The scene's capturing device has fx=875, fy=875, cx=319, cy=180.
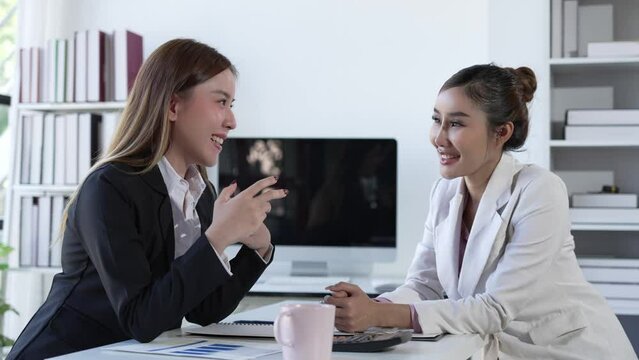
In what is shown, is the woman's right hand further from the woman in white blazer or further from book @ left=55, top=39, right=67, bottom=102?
book @ left=55, top=39, right=67, bottom=102

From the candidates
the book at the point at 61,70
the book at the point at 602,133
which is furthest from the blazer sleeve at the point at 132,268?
the book at the point at 61,70

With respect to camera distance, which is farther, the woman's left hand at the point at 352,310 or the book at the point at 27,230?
the book at the point at 27,230

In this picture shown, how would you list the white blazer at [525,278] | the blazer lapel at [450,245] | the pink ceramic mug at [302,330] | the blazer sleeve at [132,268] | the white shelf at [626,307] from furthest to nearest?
1. the white shelf at [626,307]
2. the blazer lapel at [450,245]
3. the white blazer at [525,278]
4. the blazer sleeve at [132,268]
5. the pink ceramic mug at [302,330]

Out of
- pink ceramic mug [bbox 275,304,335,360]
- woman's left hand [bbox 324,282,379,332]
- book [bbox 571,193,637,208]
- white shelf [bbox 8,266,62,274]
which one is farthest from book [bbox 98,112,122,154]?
pink ceramic mug [bbox 275,304,335,360]

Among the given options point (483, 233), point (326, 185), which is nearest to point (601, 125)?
point (326, 185)

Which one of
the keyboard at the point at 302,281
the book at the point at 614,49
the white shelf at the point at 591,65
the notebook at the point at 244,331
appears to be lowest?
the keyboard at the point at 302,281

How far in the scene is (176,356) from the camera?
4.19ft

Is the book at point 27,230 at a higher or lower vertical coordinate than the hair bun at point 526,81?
lower

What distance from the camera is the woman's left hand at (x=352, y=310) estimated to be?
159 centimetres

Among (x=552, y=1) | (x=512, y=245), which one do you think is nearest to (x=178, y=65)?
(x=512, y=245)

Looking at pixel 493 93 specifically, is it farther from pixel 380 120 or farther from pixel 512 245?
pixel 380 120

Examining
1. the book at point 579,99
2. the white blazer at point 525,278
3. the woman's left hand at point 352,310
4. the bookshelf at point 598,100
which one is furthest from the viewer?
the book at point 579,99

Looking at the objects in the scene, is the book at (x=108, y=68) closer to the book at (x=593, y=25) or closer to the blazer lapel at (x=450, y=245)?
the book at (x=593, y=25)

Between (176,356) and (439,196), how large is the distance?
1012mm
